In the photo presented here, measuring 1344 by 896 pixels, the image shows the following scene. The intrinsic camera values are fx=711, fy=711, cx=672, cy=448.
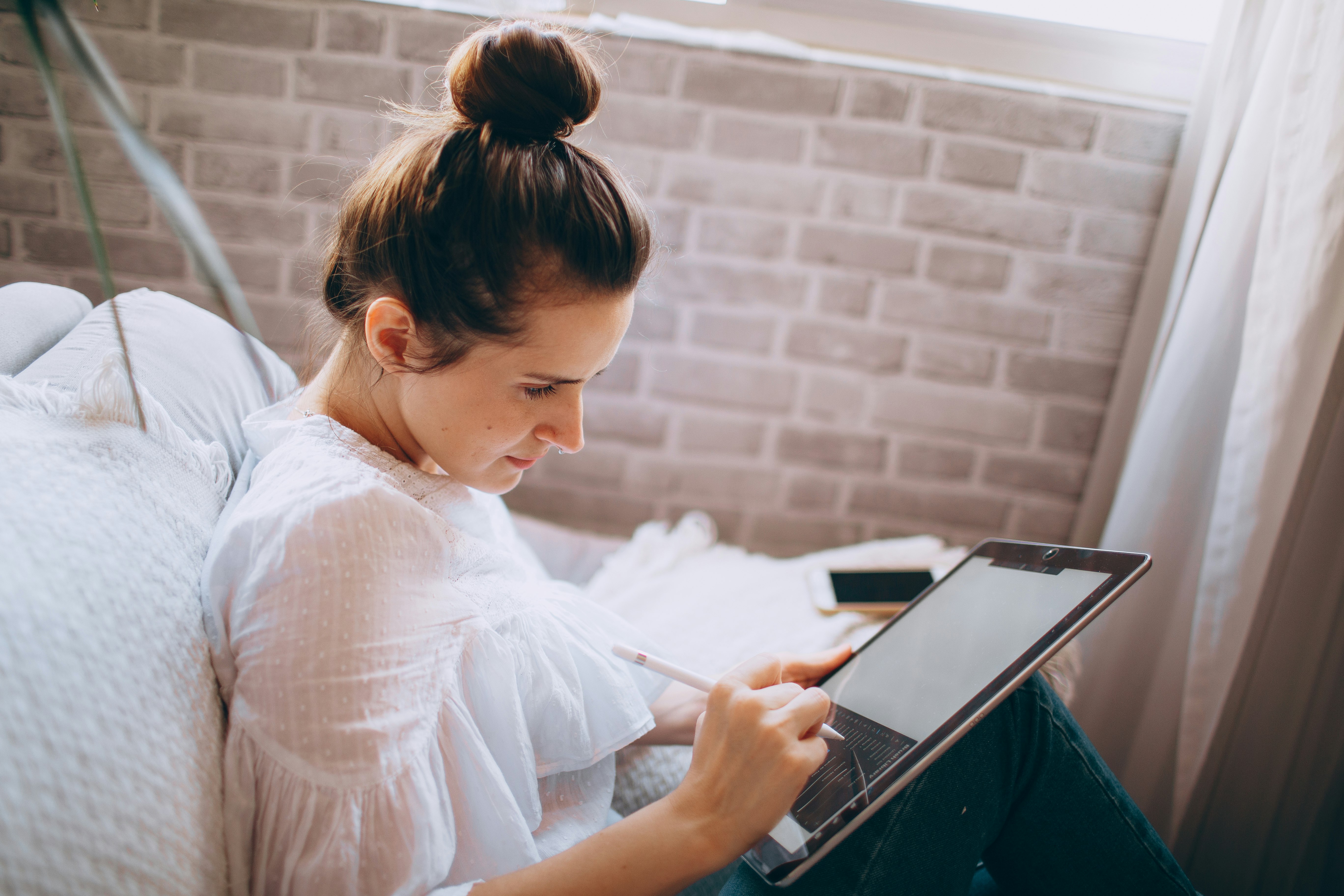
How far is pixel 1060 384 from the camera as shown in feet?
4.31

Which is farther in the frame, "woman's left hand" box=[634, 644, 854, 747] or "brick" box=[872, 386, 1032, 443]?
"brick" box=[872, 386, 1032, 443]

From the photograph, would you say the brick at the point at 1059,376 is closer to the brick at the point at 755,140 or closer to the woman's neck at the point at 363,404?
the brick at the point at 755,140

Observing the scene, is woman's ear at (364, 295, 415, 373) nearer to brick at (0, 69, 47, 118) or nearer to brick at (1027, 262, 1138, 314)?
brick at (0, 69, 47, 118)

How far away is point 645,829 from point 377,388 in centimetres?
43

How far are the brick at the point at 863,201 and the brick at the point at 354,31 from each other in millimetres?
798

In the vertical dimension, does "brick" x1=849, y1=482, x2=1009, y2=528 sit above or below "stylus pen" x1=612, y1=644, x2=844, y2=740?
below

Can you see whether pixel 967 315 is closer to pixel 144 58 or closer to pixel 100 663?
pixel 100 663

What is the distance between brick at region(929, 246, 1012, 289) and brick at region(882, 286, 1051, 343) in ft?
0.09

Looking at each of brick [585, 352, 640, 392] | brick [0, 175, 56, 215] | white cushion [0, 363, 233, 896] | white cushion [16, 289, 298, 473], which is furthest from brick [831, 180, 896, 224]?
brick [0, 175, 56, 215]

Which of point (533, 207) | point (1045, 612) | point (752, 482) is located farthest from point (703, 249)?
point (1045, 612)

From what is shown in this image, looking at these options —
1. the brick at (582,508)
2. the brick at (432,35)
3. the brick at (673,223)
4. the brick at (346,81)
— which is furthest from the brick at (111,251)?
the brick at (673,223)

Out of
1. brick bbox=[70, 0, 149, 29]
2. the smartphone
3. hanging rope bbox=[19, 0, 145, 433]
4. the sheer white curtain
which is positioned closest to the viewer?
hanging rope bbox=[19, 0, 145, 433]

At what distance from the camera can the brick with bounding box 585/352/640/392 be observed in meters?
1.32

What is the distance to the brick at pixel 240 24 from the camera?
1.14 m
